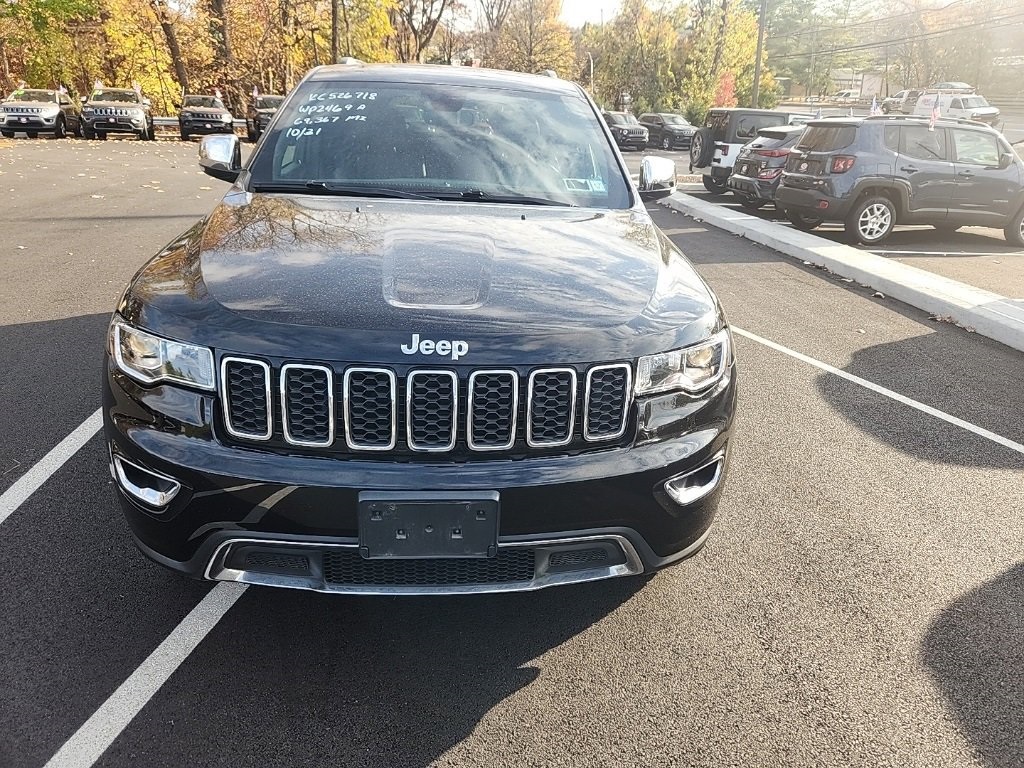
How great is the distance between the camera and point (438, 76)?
4.32 m

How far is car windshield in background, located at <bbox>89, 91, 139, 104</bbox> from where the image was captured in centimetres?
3006

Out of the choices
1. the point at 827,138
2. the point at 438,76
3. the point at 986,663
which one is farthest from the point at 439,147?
the point at 827,138

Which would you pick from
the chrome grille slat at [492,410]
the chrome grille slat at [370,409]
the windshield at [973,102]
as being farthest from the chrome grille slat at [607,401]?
the windshield at [973,102]

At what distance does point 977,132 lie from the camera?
40.0ft

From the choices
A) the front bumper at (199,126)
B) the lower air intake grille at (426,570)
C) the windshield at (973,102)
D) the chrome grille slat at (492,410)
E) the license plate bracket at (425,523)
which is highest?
the windshield at (973,102)

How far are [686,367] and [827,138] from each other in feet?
35.5

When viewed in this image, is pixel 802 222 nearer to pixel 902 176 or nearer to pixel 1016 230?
pixel 902 176

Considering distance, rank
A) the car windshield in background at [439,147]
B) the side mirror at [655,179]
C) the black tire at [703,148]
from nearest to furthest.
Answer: the car windshield in background at [439,147]
the side mirror at [655,179]
the black tire at [703,148]

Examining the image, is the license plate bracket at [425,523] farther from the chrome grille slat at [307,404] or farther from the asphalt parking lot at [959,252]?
the asphalt parking lot at [959,252]

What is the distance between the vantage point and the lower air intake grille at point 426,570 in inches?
91.0

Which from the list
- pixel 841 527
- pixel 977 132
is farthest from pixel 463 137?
pixel 977 132

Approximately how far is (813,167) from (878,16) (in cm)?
8290

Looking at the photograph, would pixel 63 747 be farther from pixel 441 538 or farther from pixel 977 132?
pixel 977 132

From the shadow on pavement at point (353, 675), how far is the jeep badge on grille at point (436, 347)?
105cm
